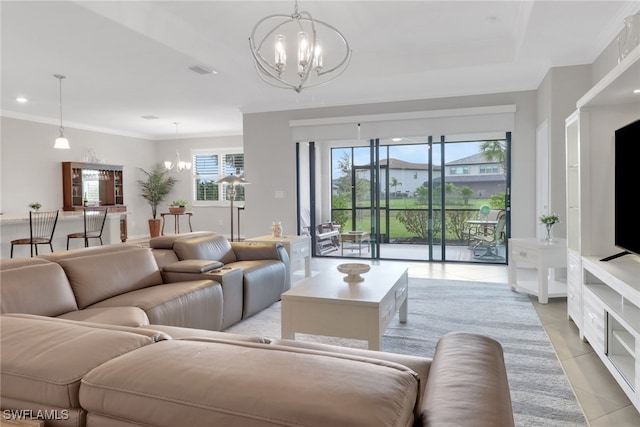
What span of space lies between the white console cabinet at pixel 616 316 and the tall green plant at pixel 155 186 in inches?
381

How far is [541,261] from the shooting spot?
4.05 metres

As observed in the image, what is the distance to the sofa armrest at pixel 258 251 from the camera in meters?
4.19

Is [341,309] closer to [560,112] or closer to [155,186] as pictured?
[560,112]

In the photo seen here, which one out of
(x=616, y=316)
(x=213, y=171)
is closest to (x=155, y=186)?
(x=213, y=171)

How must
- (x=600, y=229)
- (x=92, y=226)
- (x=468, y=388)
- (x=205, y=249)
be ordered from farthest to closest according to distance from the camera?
(x=92, y=226)
(x=205, y=249)
(x=600, y=229)
(x=468, y=388)

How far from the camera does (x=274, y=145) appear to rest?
707 cm

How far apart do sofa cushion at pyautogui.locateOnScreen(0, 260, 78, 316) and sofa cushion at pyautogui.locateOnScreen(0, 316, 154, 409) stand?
145 centimetres

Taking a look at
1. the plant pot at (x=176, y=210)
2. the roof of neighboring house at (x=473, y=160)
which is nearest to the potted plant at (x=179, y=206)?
the plant pot at (x=176, y=210)

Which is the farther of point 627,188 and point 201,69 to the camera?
point 201,69

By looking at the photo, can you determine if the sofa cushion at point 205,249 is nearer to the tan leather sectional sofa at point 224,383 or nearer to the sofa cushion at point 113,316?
the sofa cushion at point 113,316

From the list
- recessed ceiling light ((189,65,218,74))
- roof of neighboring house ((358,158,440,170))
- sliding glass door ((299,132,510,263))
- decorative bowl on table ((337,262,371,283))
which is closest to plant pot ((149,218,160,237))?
sliding glass door ((299,132,510,263))

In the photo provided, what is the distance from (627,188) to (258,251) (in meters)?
3.08

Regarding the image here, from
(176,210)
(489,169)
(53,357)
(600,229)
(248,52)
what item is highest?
(248,52)

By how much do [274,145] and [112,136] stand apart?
15.7 ft
